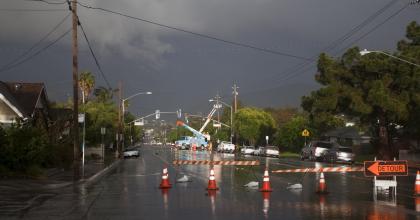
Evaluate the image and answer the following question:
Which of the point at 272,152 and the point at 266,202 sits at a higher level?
the point at 272,152

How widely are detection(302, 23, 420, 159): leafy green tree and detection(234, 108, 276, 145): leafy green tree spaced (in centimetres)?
4941

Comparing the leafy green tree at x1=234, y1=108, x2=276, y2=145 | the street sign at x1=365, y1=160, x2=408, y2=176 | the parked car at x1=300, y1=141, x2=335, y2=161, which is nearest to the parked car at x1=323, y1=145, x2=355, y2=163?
the parked car at x1=300, y1=141, x2=335, y2=161

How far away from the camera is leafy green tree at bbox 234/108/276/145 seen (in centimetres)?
10800

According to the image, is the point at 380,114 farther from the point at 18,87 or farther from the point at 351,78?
the point at 18,87

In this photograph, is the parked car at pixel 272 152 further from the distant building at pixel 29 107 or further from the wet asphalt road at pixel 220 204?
the wet asphalt road at pixel 220 204

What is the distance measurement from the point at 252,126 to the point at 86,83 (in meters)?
30.4

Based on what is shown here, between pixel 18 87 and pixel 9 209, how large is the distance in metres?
35.7

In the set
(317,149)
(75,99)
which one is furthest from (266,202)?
(317,149)

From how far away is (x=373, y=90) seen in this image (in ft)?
165

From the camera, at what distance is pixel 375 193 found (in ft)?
67.7

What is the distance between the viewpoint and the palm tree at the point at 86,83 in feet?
350

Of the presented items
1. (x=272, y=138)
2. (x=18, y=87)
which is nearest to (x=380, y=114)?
(x=18, y=87)

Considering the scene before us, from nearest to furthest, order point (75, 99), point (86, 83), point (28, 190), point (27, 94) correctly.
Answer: point (28, 190) < point (75, 99) < point (27, 94) < point (86, 83)

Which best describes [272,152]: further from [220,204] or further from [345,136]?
[220,204]
